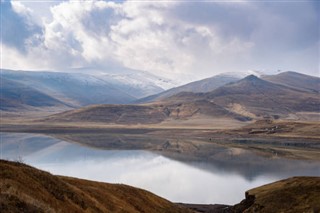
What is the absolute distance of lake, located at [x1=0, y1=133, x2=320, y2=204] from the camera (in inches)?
2745

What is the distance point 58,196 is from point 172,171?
232 feet

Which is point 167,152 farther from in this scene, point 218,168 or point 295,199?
point 295,199

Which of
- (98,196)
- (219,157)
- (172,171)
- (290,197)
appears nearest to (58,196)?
(98,196)

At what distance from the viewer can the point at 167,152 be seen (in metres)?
134

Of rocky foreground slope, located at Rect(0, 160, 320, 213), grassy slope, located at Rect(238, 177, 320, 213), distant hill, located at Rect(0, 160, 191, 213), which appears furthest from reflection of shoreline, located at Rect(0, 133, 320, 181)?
distant hill, located at Rect(0, 160, 191, 213)

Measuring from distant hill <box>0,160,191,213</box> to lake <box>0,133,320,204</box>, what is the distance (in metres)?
23.8

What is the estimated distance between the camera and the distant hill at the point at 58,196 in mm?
17594

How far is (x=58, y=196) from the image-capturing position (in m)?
24.7

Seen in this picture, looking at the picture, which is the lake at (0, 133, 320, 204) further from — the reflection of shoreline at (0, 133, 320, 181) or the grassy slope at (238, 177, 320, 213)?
the grassy slope at (238, 177, 320, 213)

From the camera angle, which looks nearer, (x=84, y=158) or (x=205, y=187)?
(x=205, y=187)

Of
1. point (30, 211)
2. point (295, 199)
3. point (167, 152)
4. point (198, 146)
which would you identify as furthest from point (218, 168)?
point (30, 211)

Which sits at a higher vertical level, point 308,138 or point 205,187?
point 308,138

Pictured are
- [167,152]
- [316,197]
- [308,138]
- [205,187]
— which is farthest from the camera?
[308,138]

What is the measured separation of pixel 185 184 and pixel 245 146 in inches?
3047
